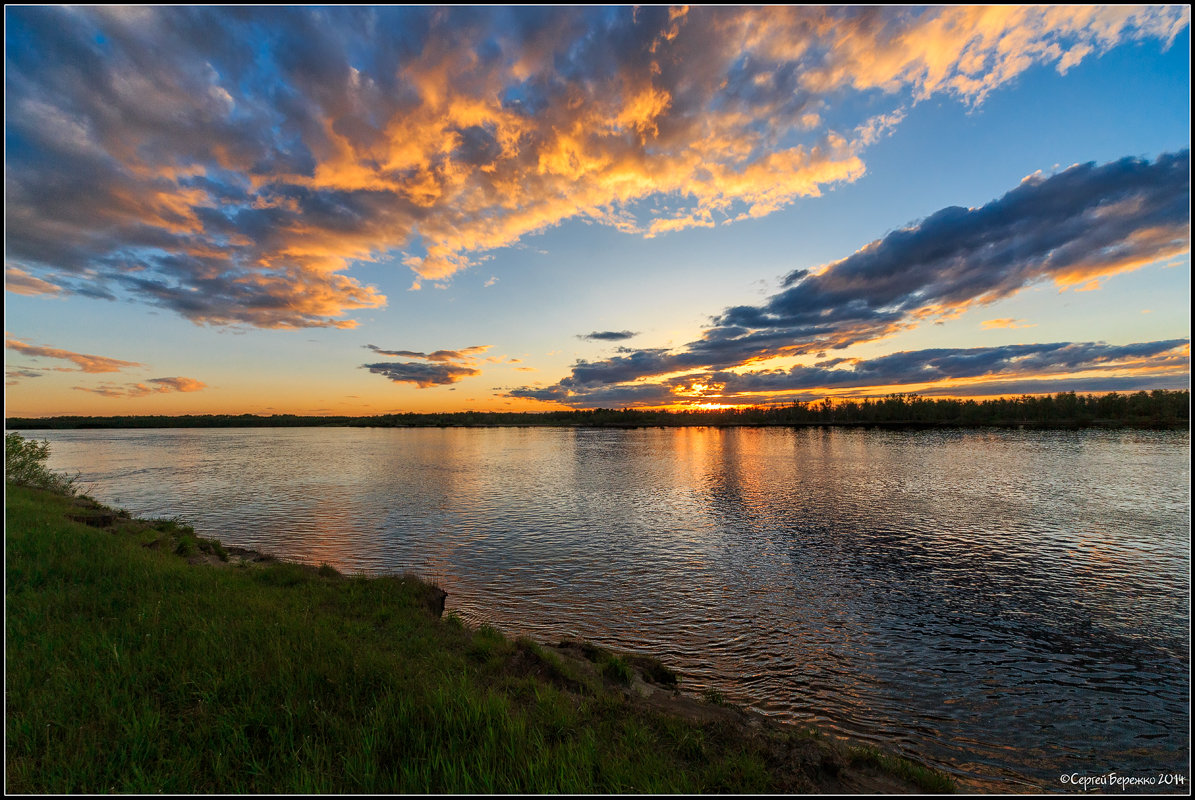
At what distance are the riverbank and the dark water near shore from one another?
347cm

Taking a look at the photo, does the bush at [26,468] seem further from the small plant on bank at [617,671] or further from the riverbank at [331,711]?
the small plant on bank at [617,671]

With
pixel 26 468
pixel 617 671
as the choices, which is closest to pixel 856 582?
pixel 617 671

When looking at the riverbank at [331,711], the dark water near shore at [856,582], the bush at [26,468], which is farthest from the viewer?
the bush at [26,468]

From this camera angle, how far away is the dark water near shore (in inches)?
418

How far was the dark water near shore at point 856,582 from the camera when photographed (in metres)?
10.6

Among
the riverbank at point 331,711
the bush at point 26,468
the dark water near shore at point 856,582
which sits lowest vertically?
the dark water near shore at point 856,582

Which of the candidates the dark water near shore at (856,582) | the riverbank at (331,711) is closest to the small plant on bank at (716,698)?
the riverbank at (331,711)

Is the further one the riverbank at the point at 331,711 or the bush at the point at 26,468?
the bush at the point at 26,468

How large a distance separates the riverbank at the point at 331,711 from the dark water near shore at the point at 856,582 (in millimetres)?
3473

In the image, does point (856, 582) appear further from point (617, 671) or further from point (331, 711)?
point (331, 711)

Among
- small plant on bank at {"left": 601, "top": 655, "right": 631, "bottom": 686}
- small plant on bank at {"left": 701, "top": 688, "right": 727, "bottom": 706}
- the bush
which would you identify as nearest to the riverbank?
small plant on bank at {"left": 601, "top": 655, "right": 631, "bottom": 686}

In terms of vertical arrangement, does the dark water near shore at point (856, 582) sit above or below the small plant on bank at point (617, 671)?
below

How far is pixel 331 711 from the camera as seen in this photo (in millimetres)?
6781

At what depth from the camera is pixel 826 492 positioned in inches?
1609
